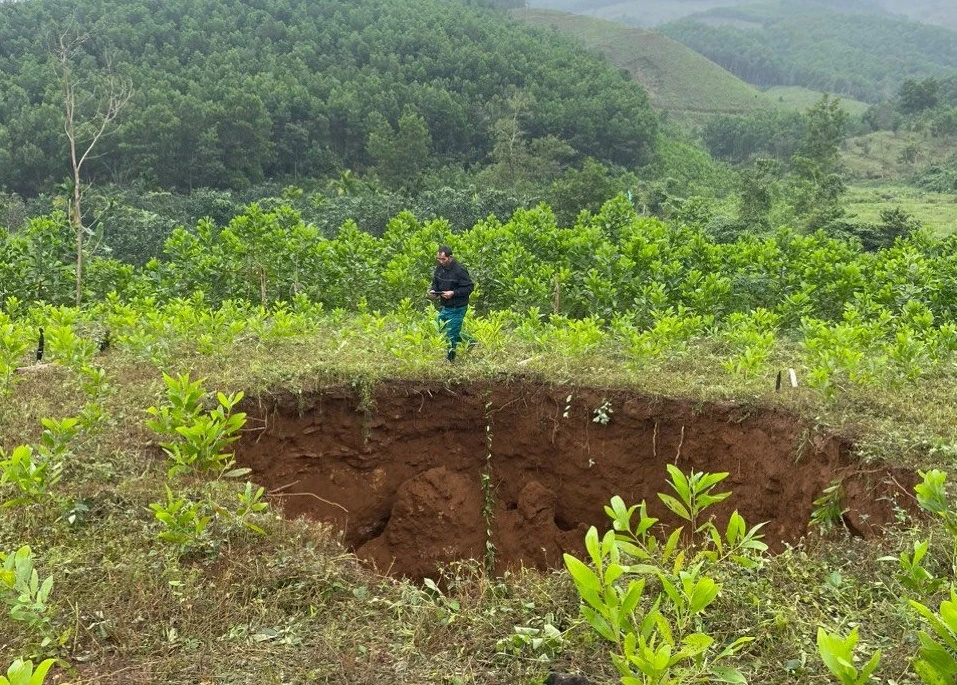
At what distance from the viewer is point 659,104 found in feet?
237

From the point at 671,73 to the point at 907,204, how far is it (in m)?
55.7

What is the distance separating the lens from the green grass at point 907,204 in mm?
23250

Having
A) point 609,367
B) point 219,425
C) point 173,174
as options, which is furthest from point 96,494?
point 173,174

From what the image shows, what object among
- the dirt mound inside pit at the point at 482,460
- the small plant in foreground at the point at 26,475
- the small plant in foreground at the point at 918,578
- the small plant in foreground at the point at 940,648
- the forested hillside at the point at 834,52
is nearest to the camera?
the small plant in foreground at the point at 940,648

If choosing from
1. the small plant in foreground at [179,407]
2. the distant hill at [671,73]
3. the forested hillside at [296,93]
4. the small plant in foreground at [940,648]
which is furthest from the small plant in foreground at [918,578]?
the distant hill at [671,73]

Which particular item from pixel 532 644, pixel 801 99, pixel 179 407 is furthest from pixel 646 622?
pixel 801 99

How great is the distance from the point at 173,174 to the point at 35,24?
26.1m

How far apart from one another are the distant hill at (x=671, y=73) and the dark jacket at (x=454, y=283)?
6712cm

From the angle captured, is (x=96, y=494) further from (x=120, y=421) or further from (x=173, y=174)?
(x=173, y=174)

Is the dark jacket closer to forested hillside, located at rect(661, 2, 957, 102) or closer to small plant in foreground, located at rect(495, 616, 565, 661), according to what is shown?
small plant in foreground, located at rect(495, 616, 565, 661)

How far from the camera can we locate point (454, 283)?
654 centimetres

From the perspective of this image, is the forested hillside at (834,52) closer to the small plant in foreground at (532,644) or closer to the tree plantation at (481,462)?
the tree plantation at (481,462)

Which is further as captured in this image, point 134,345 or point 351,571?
point 134,345

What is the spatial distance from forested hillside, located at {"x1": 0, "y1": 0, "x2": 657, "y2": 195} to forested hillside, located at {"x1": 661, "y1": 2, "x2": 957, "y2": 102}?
65.9 metres
